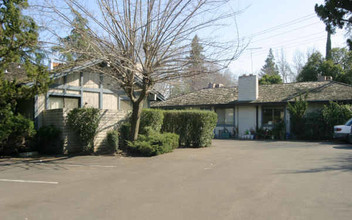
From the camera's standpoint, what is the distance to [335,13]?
72.0 ft

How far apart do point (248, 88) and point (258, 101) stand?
158cm

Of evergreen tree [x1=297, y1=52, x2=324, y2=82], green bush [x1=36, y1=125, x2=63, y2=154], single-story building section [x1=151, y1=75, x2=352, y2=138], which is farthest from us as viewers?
evergreen tree [x1=297, y1=52, x2=324, y2=82]

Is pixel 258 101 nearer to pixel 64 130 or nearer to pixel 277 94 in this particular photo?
pixel 277 94

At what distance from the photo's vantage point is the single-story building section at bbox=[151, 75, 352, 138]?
22.1m

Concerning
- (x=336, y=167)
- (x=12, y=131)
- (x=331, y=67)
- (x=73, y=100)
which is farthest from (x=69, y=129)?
(x=331, y=67)

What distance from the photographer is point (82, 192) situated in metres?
6.55

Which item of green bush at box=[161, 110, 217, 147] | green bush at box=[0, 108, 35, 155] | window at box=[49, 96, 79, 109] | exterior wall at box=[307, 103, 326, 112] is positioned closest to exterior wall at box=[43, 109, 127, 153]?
window at box=[49, 96, 79, 109]

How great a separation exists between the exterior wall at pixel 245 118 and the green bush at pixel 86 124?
14977 millimetres

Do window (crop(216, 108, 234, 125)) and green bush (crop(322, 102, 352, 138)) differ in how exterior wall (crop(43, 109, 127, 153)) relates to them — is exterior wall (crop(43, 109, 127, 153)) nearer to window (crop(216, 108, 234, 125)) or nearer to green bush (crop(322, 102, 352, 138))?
window (crop(216, 108, 234, 125))

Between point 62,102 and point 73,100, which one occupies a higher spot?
point 73,100

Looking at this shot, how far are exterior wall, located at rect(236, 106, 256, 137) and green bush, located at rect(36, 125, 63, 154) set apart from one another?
15838 millimetres

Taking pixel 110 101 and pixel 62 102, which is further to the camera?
pixel 110 101

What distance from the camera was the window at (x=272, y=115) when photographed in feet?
76.3

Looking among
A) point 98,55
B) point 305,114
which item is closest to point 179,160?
point 98,55
